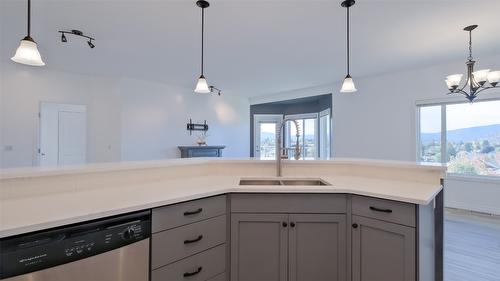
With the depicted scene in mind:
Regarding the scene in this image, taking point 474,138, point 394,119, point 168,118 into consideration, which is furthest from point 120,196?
point 474,138

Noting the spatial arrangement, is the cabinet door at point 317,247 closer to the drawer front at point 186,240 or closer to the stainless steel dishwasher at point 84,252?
the drawer front at point 186,240

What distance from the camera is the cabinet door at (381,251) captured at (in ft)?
4.62

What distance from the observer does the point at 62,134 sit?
16.5ft

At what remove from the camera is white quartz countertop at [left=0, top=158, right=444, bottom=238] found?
1070 mm

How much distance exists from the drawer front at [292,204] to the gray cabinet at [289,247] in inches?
1.4

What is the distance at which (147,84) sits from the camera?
5730 millimetres

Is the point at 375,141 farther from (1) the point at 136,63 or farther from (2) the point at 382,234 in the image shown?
(1) the point at 136,63

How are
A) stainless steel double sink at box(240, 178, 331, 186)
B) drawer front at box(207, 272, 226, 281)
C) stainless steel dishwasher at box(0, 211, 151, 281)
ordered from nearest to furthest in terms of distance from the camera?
1. stainless steel dishwasher at box(0, 211, 151, 281)
2. drawer front at box(207, 272, 226, 281)
3. stainless steel double sink at box(240, 178, 331, 186)

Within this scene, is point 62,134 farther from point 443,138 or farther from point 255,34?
point 443,138

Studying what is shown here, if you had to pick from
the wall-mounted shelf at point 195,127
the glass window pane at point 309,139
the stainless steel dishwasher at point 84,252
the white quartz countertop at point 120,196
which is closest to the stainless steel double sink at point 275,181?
the white quartz countertop at point 120,196

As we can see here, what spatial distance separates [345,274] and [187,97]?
576cm

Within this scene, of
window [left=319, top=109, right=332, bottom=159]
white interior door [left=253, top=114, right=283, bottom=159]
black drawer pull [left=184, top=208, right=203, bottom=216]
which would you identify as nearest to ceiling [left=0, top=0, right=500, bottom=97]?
window [left=319, top=109, right=332, bottom=159]

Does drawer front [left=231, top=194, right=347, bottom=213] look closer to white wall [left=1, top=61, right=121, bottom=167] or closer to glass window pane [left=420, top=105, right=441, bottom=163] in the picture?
glass window pane [left=420, top=105, right=441, bottom=163]

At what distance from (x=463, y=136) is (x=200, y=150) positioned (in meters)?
5.52
